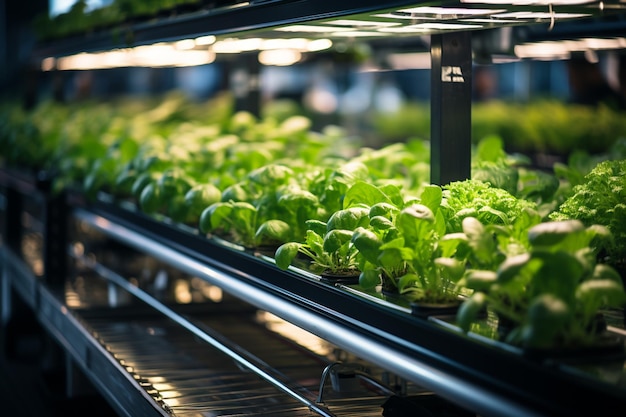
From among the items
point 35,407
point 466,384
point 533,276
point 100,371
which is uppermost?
point 533,276

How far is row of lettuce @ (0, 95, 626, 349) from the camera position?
1546mm

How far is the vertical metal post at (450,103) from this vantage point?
2.39 m

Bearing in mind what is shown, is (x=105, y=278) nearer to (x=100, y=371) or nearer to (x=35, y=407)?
(x=35, y=407)

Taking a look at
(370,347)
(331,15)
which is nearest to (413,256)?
(370,347)

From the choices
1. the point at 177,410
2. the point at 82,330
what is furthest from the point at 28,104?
the point at 177,410

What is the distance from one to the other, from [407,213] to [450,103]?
26.4 inches

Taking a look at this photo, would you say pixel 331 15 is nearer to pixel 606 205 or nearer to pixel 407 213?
pixel 407 213

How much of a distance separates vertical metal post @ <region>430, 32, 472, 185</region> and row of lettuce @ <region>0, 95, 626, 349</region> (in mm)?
134

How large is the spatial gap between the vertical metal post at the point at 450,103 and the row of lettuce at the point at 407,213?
0.44 ft

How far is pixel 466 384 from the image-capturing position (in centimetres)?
156

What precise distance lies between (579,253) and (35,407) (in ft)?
11.2

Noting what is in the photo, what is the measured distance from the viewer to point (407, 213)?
1.82 metres

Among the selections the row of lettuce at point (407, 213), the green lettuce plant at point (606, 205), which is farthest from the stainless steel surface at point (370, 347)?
the green lettuce plant at point (606, 205)

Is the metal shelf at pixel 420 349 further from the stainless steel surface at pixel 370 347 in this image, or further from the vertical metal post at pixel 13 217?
the vertical metal post at pixel 13 217
